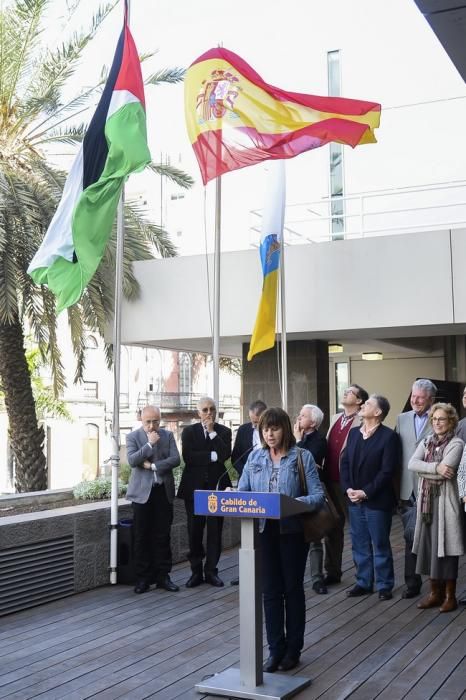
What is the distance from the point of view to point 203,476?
8.59 meters

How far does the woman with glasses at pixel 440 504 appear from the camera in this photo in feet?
23.1

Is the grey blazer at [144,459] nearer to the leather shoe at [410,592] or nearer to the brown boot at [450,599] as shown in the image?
the leather shoe at [410,592]

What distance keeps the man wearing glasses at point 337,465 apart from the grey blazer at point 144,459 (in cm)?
153

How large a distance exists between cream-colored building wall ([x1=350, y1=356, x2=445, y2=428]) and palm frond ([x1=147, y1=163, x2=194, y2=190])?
6326 millimetres

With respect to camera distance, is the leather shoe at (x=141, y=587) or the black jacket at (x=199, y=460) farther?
the black jacket at (x=199, y=460)

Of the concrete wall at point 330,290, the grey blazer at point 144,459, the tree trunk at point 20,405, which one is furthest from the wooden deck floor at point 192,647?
the tree trunk at point 20,405

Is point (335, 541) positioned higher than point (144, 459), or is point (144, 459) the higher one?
point (144, 459)

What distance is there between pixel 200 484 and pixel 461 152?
10390mm

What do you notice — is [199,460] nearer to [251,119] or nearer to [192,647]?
[192,647]

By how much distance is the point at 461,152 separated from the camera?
16266 millimetres

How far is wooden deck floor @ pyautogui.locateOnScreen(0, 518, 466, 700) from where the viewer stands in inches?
210

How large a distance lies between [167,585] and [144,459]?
4.16 feet

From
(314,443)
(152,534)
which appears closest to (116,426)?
(152,534)

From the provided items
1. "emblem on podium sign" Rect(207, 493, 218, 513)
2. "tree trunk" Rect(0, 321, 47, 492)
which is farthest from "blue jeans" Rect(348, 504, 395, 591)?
"tree trunk" Rect(0, 321, 47, 492)
